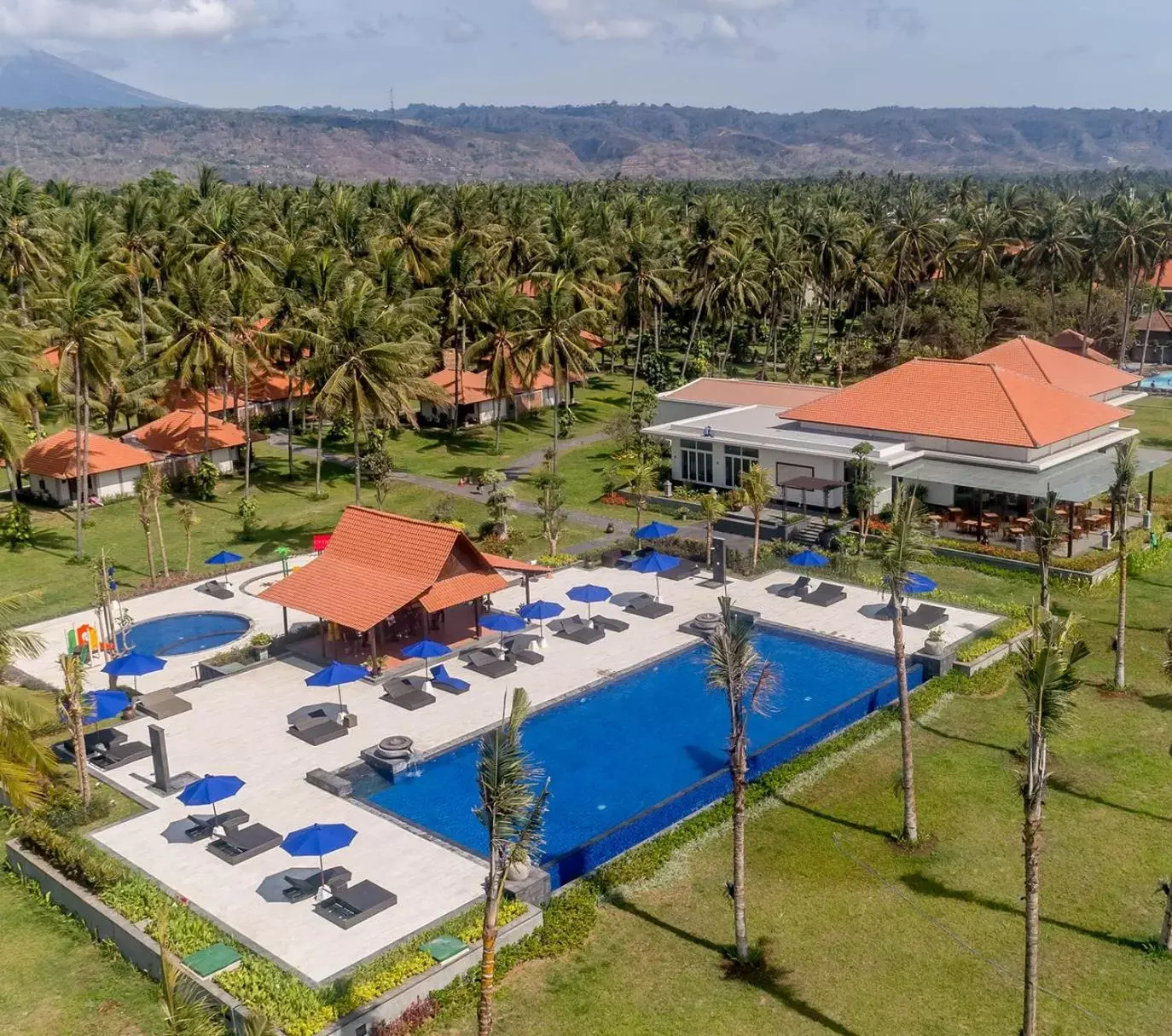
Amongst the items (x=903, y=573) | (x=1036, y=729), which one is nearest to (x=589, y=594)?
(x=903, y=573)

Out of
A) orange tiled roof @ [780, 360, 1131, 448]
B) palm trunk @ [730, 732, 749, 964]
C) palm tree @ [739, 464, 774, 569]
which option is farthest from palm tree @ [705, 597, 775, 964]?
orange tiled roof @ [780, 360, 1131, 448]

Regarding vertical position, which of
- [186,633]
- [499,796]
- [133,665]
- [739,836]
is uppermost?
[499,796]

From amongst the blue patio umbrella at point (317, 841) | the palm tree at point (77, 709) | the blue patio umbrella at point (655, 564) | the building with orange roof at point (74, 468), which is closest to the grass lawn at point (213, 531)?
the building with orange roof at point (74, 468)

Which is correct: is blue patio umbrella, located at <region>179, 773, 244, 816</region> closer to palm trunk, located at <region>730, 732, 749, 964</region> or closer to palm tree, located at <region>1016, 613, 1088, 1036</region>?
palm trunk, located at <region>730, 732, 749, 964</region>

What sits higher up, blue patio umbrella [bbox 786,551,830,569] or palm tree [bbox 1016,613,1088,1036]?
palm tree [bbox 1016,613,1088,1036]

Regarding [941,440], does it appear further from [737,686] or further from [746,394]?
[737,686]

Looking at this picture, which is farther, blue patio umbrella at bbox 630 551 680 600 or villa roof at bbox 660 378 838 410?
villa roof at bbox 660 378 838 410
